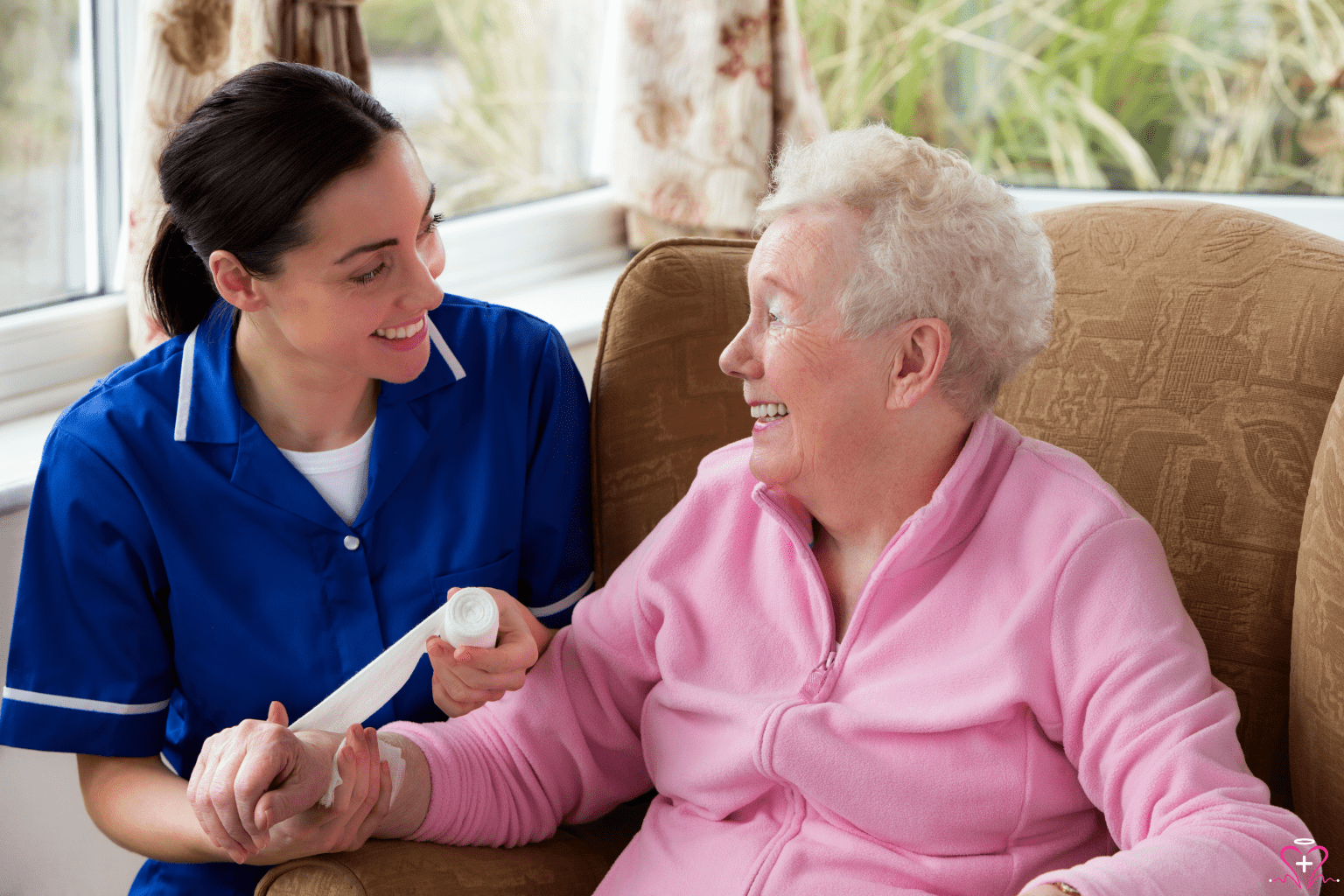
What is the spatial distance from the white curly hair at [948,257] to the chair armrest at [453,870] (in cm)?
67

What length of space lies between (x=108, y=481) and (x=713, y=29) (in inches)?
66.1

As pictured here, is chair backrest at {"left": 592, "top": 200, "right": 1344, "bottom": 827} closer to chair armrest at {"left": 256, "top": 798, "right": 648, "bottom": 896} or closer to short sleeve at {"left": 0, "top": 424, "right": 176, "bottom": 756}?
chair armrest at {"left": 256, "top": 798, "right": 648, "bottom": 896}

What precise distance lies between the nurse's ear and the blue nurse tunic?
0.30 ft

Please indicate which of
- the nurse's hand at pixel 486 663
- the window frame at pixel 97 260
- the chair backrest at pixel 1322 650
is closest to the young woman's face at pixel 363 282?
the nurse's hand at pixel 486 663

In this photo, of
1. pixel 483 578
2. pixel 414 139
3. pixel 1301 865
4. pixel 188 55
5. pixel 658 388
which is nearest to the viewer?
pixel 1301 865

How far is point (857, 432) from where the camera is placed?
119 centimetres

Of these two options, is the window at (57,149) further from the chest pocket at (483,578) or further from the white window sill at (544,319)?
the chest pocket at (483,578)

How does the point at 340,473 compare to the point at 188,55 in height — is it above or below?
below

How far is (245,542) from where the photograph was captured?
1339mm

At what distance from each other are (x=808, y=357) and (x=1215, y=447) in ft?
1.57

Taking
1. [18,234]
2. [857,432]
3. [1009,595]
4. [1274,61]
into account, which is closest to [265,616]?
[857,432]

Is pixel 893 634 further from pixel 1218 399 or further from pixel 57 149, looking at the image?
pixel 57 149

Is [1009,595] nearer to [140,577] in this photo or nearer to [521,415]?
[521,415]

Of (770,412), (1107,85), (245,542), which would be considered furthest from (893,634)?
(1107,85)
